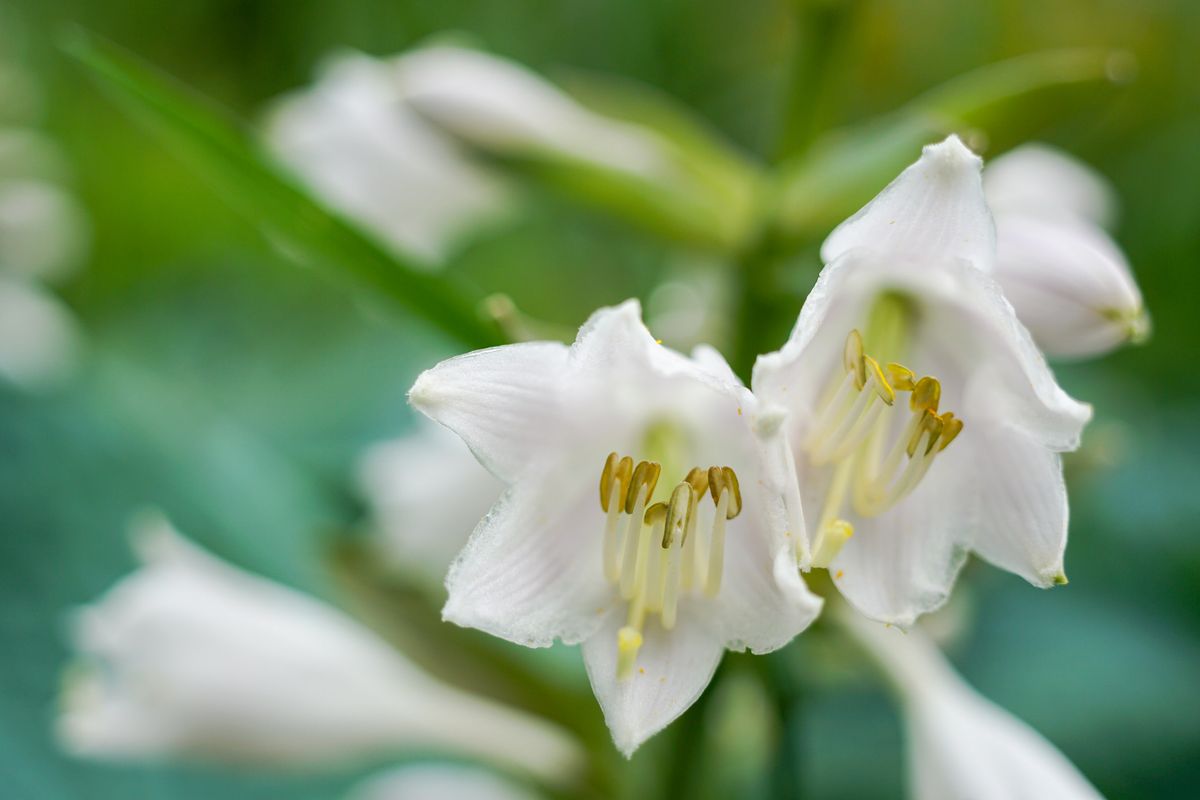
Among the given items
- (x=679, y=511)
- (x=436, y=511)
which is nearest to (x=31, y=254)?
(x=436, y=511)

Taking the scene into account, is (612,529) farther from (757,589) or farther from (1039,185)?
(1039,185)

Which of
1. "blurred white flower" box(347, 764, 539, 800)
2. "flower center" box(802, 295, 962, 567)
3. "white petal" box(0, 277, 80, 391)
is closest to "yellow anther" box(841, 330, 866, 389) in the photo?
"flower center" box(802, 295, 962, 567)

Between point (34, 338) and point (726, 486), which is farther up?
point (34, 338)

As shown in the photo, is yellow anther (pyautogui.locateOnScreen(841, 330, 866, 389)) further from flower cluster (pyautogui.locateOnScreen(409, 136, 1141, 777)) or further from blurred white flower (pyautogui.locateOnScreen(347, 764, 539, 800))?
blurred white flower (pyautogui.locateOnScreen(347, 764, 539, 800))

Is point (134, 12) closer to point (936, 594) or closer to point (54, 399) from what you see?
point (54, 399)

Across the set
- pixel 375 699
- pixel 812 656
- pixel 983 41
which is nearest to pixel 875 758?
pixel 812 656
